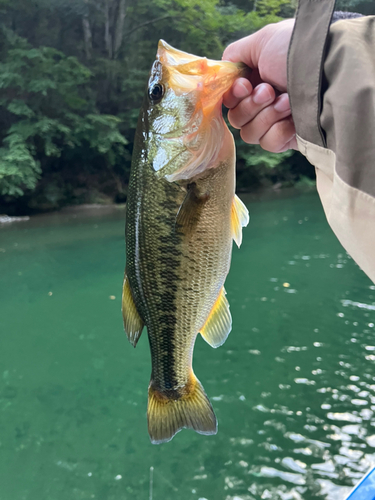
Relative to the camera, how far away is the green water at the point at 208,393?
121 inches

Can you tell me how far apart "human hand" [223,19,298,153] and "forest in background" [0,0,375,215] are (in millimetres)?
12067

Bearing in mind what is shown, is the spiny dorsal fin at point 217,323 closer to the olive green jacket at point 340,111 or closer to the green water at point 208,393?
the olive green jacket at point 340,111

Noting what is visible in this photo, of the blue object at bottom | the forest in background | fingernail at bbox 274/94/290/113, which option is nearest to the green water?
the blue object at bottom

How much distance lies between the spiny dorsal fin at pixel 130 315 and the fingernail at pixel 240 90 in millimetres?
682

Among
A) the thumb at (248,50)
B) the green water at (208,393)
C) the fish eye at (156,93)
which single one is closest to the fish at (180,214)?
the fish eye at (156,93)

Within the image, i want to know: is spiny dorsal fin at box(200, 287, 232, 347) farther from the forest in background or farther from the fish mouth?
the forest in background

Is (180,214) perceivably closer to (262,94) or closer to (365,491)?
(262,94)

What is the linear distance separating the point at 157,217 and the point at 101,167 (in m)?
15.4

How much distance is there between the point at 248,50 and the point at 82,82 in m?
14.1

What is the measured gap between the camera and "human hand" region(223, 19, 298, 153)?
127 cm

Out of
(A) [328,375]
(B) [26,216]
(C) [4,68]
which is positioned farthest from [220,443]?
(C) [4,68]

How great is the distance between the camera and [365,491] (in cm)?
204

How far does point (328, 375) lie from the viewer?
429 cm

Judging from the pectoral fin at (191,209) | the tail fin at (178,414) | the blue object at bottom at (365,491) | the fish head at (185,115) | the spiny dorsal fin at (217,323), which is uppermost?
the fish head at (185,115)
